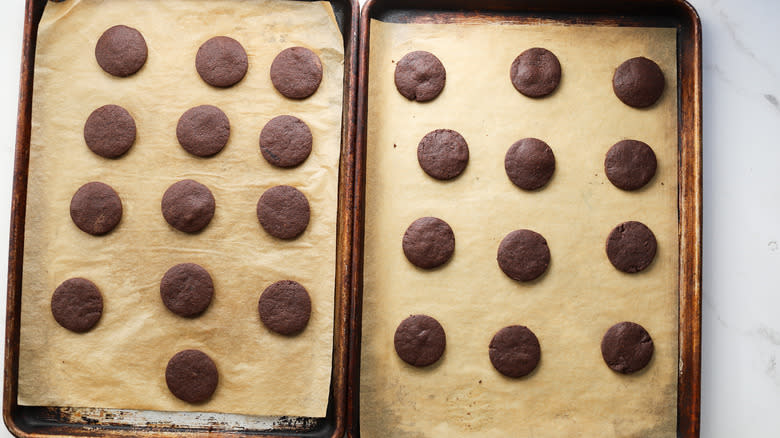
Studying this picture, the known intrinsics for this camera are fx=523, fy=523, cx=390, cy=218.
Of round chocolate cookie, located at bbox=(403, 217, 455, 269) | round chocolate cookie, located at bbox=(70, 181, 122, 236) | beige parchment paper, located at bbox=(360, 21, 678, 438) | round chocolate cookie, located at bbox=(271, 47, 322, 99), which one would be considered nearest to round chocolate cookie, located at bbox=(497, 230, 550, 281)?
beige parchment paper, located at bbox=(360, 21, 678, 438)

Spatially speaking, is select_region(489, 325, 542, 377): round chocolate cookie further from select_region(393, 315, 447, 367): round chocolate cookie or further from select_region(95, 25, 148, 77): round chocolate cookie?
select_region(95, 25, 148, 77): round chocolate cookie

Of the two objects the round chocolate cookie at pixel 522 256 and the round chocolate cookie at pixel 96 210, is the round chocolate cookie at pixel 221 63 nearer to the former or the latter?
the round chocolate cookie at pixel 96 210

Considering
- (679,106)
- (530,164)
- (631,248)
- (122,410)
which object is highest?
(679,106)

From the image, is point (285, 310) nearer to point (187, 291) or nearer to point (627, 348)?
point (187, 291)

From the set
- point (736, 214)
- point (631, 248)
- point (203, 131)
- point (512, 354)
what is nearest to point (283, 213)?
point (203, 131)

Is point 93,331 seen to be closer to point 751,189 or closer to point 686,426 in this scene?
point 686,426

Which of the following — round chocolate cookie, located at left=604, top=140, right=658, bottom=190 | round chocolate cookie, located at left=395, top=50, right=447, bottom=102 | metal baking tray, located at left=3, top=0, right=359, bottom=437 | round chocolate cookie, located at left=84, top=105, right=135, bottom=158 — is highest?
round chocolate cookie, located at left=395, top=50, right=447, bottom=102

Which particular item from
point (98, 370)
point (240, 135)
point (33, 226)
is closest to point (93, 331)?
point (98, 370)

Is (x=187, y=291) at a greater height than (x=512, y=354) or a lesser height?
greater
